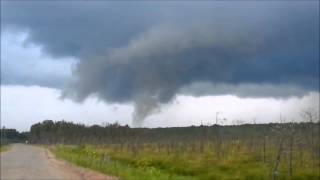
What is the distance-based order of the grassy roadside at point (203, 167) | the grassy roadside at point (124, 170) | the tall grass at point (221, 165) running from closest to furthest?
1. the grassy roadside at point (124, 170)
2. the grassy roadside at point (203, 167)
3. the tall grass at point (221, 165)

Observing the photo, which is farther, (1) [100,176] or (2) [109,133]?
(2) [109,133]

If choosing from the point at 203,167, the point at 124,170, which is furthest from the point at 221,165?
the point at 124,170

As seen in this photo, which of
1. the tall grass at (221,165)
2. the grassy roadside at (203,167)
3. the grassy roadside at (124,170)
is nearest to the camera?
the grassy roadside at (124,170)

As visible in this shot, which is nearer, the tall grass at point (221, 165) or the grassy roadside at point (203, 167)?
the grassy roadside at point (203, 167)

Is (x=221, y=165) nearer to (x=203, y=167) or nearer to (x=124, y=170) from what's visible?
(x=203, y=167)

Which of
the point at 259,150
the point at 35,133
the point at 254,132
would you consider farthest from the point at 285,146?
the point at 35,133

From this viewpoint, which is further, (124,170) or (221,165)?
(221,165)

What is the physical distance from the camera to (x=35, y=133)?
639 ft

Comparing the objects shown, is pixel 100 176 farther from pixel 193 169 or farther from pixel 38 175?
pixel 193 169

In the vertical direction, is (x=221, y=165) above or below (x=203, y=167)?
above

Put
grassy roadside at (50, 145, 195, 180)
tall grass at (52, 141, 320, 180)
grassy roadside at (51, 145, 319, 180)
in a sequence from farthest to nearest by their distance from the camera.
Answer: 1. tall grass at (52, 141, 320, 180)
2. grassy roadside at (51, 145, 319, 180)
3. grassy roadside at (50, 145, 195, 180)

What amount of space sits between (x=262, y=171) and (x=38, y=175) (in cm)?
1591

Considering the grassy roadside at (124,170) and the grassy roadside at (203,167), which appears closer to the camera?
the grassy roadside at (124,170)

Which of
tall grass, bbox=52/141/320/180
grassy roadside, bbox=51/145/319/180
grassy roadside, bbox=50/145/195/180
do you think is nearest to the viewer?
grassy roadside, bbox=50/145/195/180
